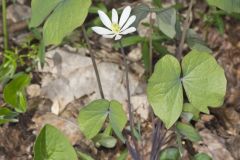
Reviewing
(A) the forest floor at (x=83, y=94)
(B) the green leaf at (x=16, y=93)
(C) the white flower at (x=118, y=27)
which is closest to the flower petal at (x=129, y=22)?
(C) the white flower at (x=118, y=27)

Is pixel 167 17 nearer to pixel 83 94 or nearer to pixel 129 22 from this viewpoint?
pixel 129 22

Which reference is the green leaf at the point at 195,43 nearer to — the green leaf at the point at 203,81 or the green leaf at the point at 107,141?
the green leaf at the point at 203,81

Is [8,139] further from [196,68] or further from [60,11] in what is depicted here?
[196,68]

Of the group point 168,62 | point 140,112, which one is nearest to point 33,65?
point 140,112

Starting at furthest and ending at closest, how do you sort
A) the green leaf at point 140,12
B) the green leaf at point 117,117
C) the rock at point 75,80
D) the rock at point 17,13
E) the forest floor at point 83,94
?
1. the rock at point 17,13
2. the rock at point 75,80
3. the forest floor at point 83,94
4. the green leaf at point 140,12
5. the green leaf at point 117,117

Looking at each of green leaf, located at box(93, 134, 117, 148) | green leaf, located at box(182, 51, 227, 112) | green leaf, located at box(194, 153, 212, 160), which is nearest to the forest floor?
green leaf, located at box(93, 134, 117, 148)
